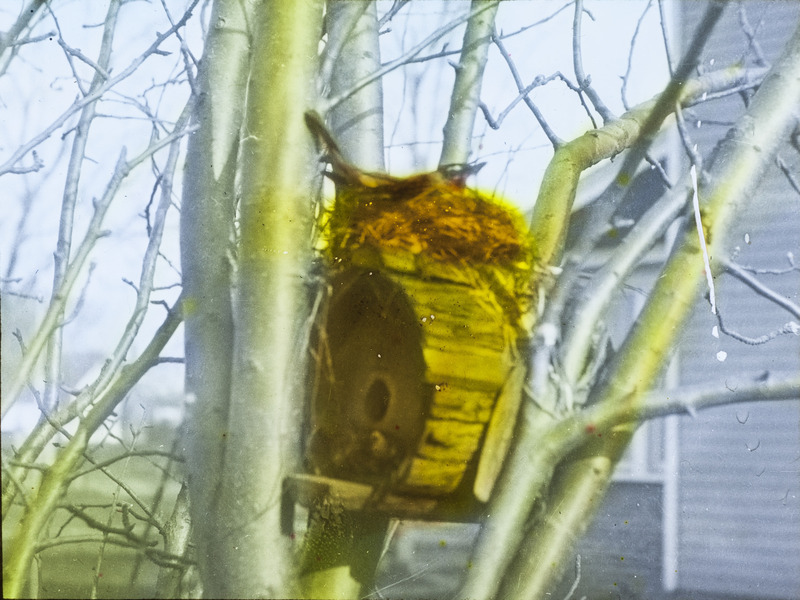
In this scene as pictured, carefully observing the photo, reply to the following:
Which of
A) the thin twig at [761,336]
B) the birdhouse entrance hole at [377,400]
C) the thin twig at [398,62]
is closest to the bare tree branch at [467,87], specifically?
the thin twig at [398,62]

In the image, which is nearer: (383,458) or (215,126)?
(383,458)

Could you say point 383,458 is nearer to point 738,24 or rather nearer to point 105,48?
point 105,48

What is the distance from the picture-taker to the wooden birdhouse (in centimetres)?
113

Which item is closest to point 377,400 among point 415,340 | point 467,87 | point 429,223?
point 415,340

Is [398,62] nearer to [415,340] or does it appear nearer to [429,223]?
[429,223]

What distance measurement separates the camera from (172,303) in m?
1.23

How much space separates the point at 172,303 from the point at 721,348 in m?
0.89

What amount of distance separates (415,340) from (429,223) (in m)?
0.18

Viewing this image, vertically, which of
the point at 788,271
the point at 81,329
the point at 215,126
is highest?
the point at 215,126

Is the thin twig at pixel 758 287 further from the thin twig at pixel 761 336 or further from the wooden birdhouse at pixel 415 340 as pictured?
the wooden birdhouse at pixel 415 340

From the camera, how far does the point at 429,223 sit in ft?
3.84

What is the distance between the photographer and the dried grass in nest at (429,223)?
1163 mm

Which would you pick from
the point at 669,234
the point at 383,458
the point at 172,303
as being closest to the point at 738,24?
the point at 669,234

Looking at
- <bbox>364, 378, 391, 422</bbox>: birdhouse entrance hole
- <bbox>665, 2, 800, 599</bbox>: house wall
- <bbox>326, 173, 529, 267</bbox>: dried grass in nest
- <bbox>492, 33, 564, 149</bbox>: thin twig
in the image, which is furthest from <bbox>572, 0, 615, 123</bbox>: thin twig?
<bbox>364, 378, 391, 422</bbox>: birdhouse entrance hole
